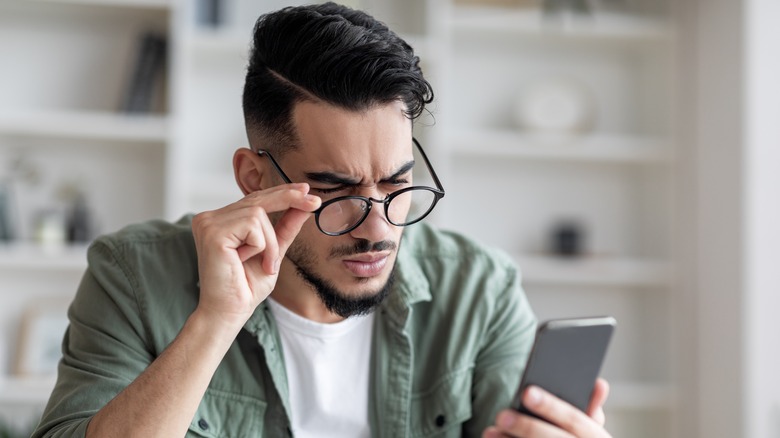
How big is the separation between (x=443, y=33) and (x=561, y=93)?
49cm

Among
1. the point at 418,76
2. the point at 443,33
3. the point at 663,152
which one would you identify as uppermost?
the point at 443,33

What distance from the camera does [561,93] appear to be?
3.10 meters

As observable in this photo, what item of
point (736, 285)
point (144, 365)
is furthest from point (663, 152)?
point (144, 365)

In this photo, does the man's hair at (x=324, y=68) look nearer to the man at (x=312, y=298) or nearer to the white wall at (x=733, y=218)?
the man at (x=312, y=298)

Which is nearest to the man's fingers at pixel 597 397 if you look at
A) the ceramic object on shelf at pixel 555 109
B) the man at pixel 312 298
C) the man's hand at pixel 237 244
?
the man at pixel 312 298

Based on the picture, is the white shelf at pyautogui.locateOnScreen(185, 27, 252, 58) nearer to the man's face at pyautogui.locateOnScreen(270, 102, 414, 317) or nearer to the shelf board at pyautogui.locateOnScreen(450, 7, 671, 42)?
the shelf board at pyautogui.locateOnScreen(450, 7, 671, 42)

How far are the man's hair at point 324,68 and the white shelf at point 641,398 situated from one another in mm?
1899

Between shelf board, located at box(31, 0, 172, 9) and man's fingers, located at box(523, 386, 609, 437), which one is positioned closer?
man's fingers, located at box(523, 386, 609, 437)

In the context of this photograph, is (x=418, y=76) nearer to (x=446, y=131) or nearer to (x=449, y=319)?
(x=449, y=319)

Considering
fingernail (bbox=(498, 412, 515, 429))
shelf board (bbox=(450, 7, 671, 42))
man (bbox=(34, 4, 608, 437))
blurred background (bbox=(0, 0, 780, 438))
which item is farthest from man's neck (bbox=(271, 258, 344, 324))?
shelf board (bbox=(450, 7, 671, 42))

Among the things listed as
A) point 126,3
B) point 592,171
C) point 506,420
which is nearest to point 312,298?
point 506,420

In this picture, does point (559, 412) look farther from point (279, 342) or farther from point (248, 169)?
point (248, 169)

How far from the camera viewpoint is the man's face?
135 cm

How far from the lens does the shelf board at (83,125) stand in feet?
8.91
